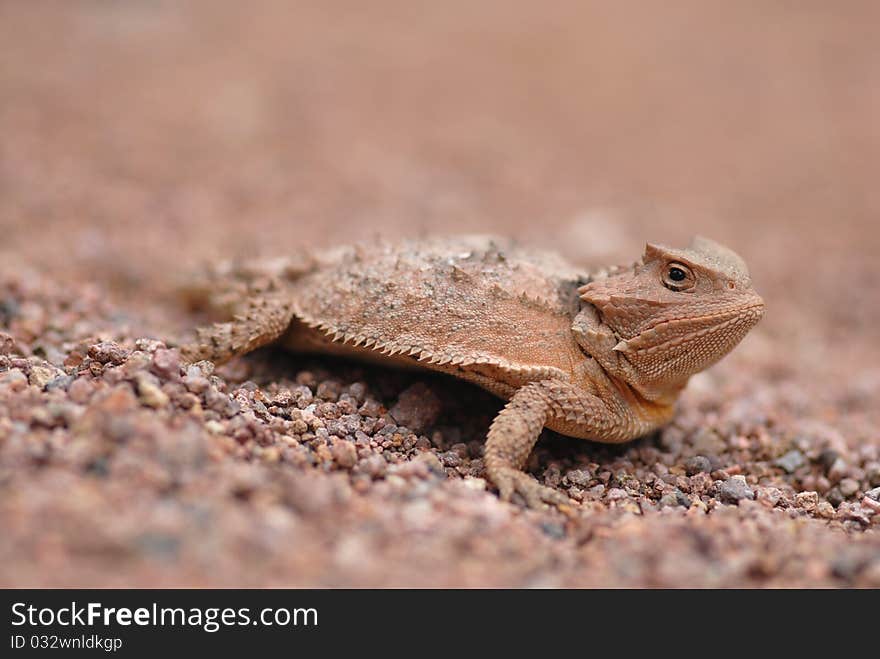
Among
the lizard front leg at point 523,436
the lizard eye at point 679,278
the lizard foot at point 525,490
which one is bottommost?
the lizard foot at point 525,490

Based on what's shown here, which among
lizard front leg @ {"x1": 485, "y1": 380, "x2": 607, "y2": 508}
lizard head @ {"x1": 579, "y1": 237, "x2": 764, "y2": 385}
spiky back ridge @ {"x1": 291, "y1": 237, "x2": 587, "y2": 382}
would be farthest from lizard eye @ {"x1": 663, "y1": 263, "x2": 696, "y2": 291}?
lizard front leg @ {"x1": 485, "y1": 380, "x2": 607, "y2": 508}

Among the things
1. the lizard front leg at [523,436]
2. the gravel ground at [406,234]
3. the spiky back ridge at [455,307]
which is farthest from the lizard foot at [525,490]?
the spiky back ridge at [455,307]

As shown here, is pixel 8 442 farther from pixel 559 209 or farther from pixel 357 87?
pixel 357 87

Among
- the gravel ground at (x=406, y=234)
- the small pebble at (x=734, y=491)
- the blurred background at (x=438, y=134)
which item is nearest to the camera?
the gravel ground at (x=406, y=234)

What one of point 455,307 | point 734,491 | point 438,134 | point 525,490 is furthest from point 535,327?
point 438,134

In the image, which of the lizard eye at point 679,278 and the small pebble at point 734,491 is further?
the lizard eye at point 679,278

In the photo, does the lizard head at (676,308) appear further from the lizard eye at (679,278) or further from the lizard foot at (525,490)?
the lizard foot at (525,490)
